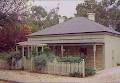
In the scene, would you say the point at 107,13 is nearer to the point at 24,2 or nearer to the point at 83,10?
the point at 83,10

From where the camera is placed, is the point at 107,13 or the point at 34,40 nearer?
the point at 34,40

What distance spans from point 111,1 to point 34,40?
3205 cm

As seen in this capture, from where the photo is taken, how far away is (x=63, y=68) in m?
23.6

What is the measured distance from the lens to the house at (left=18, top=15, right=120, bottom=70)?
29125 mm

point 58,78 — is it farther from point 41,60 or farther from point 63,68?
point 41,60

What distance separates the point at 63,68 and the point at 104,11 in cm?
3932

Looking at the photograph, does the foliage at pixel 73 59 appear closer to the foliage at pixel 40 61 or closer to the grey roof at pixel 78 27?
the foliage at pixel 40 61

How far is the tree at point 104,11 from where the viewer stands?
59053 millimetres

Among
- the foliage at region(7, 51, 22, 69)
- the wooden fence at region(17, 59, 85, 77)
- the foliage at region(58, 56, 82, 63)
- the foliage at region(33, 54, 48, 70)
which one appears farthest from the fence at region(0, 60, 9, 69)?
the foliage at region(58, 56, 82, 63)

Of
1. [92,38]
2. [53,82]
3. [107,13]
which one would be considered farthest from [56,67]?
[107,13]

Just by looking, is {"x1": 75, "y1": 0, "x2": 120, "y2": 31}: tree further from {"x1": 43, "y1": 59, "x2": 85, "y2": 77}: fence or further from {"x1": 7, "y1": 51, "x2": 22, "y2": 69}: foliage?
{"x1": 43, "y1": 59, "x2": 85, "y2": 77}: fence

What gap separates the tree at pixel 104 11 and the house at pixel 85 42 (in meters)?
25.5

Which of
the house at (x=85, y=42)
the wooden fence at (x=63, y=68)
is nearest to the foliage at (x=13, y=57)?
the house at (x=85, y=42)

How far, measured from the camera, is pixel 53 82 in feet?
62.4
